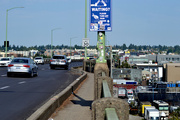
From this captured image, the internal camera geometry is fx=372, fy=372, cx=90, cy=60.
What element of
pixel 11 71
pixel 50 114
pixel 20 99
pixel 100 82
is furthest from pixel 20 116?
pixel 11 71

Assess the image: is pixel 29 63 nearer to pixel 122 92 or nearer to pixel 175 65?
pixel 122 92

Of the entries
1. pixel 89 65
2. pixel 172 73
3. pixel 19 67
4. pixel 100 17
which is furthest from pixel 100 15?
pixel 172 73

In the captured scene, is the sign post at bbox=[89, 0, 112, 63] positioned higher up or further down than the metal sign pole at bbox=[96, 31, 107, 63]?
higher up

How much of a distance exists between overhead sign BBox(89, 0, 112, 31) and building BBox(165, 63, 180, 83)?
11980 cm

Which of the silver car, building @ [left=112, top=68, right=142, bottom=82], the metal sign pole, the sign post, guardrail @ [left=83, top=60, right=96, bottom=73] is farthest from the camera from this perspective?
building @ [left=112, top=68, right=142, bottom=82]

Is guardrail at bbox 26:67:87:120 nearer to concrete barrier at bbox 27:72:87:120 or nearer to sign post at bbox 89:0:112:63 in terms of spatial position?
concrete barrier at bbox 27:72:87:120

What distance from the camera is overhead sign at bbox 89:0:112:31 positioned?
1472 centimetres

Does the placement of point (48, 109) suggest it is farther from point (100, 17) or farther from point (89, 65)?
point (89, 65)

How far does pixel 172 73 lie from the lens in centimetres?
13525

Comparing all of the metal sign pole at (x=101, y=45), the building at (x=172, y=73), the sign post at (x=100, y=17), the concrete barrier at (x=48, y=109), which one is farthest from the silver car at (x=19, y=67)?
the building at (x=172, y=73)

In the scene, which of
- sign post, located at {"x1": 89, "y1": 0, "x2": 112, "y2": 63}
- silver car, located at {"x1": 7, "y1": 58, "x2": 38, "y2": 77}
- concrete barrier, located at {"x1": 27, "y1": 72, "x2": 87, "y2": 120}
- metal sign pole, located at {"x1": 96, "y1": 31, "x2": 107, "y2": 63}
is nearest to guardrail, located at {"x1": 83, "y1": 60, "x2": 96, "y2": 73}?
silver car, located at {"x1": 7, "y1": 58, "x2": 38, "y2": 77}

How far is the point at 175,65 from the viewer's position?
13112 centimetres

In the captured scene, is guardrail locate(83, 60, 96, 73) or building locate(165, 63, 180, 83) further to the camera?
building locate(165, 63, 180, 83)

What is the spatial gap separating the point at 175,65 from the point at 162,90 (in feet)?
34.4
